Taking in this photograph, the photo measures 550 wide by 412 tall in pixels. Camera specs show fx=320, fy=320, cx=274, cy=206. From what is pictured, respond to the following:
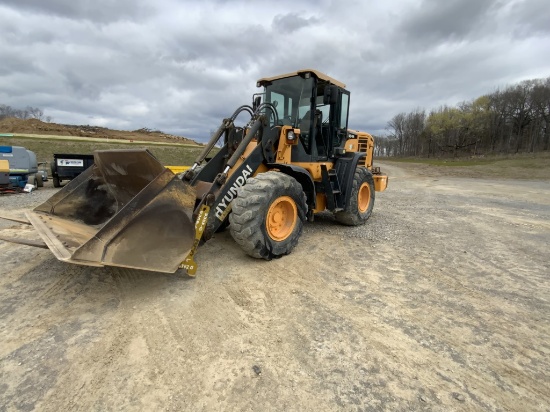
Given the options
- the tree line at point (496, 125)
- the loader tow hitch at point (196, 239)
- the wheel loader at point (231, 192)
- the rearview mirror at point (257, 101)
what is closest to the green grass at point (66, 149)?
the rearview mirror at point (257, 101)

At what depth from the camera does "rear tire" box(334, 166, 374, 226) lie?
6.11 meters

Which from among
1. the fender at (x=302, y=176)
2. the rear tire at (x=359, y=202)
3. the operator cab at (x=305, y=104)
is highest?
the operator cab at (x=305, y=104)

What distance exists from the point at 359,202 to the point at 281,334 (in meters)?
4.42

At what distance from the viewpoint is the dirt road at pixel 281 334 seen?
82.0 inches

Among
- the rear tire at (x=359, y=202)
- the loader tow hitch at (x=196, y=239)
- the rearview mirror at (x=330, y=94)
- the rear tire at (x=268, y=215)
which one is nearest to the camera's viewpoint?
the loader tow hitch at (x=196, y=239)

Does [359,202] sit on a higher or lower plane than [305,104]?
lower

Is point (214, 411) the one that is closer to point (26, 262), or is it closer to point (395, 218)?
point (26, 262)

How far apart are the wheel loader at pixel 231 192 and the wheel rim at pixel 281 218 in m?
0.01

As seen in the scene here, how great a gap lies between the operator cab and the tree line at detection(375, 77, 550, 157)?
53.9m

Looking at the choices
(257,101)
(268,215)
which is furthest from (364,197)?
(268,215)

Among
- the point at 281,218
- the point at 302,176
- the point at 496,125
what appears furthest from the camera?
the point at 496,125

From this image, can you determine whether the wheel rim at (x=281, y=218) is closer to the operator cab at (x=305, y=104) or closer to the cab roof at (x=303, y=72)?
the operator cab at (x=305, y=104)

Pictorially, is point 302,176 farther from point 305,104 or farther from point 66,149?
→ point 66,149

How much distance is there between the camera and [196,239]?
11.6 feet
